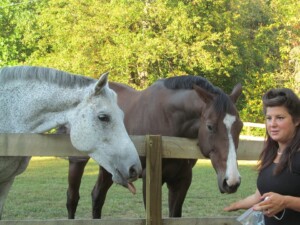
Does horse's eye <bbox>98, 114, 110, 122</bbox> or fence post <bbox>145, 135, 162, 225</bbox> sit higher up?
horse's eye <bbox>98, 114, 110, 122</bbox>

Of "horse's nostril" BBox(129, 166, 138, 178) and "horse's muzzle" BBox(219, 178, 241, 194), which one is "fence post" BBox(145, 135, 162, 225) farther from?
"horse's muzzle" BBox(219, 178, 241, 194)

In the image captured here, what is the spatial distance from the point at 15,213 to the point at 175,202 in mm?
3382

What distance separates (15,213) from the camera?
7.74 meters

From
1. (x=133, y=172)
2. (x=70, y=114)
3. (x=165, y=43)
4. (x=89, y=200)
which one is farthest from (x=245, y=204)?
(x=165, y=43)

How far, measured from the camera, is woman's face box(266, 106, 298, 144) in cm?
284

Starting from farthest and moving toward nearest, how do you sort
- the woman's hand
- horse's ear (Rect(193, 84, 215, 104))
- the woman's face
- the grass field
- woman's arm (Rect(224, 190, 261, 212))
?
the grass field < horse's ear (Rect(193, 84, 215, 104)) < woman's arm (Rect(224, 190, 261, 212)) < the woman's face < the woman's hand

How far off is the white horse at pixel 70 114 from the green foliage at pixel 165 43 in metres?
19.6

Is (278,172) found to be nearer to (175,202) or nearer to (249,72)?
(175,202)

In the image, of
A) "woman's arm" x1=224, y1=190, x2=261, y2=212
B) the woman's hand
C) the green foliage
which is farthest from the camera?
the green foliage

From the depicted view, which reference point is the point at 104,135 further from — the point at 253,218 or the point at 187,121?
the point at 253,218

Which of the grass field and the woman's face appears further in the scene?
the grass field

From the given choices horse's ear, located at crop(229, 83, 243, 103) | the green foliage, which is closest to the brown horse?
horse's ear, located at crop(229, 83, 243, 103)

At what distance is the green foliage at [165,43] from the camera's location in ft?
79.9

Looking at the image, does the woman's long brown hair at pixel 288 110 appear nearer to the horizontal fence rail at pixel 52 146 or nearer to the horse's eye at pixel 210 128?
the horizontal fence rail at pixel 52 146
